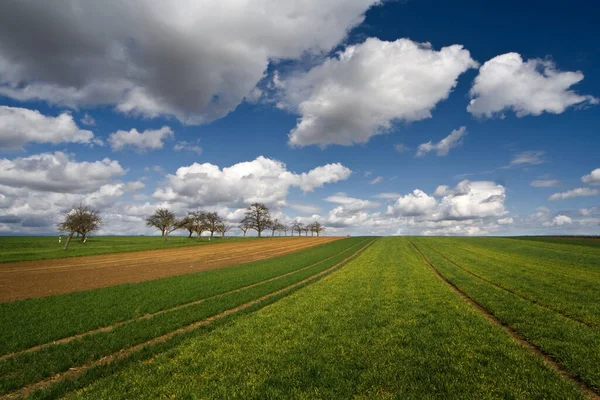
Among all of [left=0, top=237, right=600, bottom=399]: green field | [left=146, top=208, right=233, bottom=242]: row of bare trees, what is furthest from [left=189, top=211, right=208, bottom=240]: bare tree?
[left=0, top=237, right=600, bottom=399]: green field

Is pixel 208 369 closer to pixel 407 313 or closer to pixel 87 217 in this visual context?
pixel 407 313

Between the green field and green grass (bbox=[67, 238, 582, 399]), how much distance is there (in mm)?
48

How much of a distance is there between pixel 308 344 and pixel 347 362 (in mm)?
1883

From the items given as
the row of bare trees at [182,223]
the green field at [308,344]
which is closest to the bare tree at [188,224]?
the row of bare trees at [182,223]

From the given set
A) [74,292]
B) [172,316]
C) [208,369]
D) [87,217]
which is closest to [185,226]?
[87,217]

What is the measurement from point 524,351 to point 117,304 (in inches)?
760

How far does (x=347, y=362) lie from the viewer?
8.62 meters

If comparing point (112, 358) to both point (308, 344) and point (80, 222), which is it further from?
point (80, 222)

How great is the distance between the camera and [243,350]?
32.1 ft

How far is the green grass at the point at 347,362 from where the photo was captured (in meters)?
7.07

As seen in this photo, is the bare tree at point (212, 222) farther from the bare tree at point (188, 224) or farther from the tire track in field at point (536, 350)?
the tire track in field at point (536, 350)

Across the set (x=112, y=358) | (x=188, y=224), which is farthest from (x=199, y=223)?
(x=112, y=358)

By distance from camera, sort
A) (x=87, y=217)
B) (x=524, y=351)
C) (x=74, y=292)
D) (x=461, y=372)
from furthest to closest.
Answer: (x=87, y=217) < (x=74, y=292) < (x=524, y=351) < (x=461, y=372)

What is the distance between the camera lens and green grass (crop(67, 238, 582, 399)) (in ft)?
23.2
